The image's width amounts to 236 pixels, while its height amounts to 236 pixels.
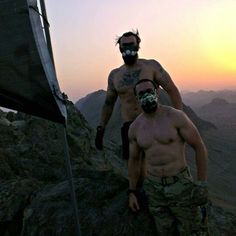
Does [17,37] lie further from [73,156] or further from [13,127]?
[13,127]

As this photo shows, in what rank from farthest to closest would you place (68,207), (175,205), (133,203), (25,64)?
(68,207) < (133,203) < (175,205) < (25,64)

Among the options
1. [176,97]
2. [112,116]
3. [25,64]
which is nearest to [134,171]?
[176,97]

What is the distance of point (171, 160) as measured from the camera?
189 inches

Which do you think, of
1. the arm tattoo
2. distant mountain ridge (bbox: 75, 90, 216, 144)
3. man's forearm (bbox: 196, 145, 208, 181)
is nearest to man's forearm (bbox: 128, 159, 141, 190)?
man's forearm (bbox: 196, 145, 208, 181)

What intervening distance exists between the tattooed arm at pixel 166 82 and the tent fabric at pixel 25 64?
1790 mm

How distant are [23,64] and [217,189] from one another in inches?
1080

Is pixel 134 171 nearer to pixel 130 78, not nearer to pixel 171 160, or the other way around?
pixel 171 160

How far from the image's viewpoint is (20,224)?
654cm

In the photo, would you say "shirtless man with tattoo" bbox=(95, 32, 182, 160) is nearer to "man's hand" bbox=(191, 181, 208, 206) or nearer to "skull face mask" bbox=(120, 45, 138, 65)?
"skull face mask" bbox=(120, 45, 138, 65)

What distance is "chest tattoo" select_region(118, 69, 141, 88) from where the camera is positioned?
5871 mm

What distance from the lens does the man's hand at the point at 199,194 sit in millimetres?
4805

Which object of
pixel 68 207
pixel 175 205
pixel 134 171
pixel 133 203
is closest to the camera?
pixel 175 205

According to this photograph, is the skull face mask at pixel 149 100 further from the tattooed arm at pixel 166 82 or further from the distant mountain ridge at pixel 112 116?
the distant mountain ridge at pixel 112 116

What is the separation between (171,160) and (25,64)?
6.07 ft
